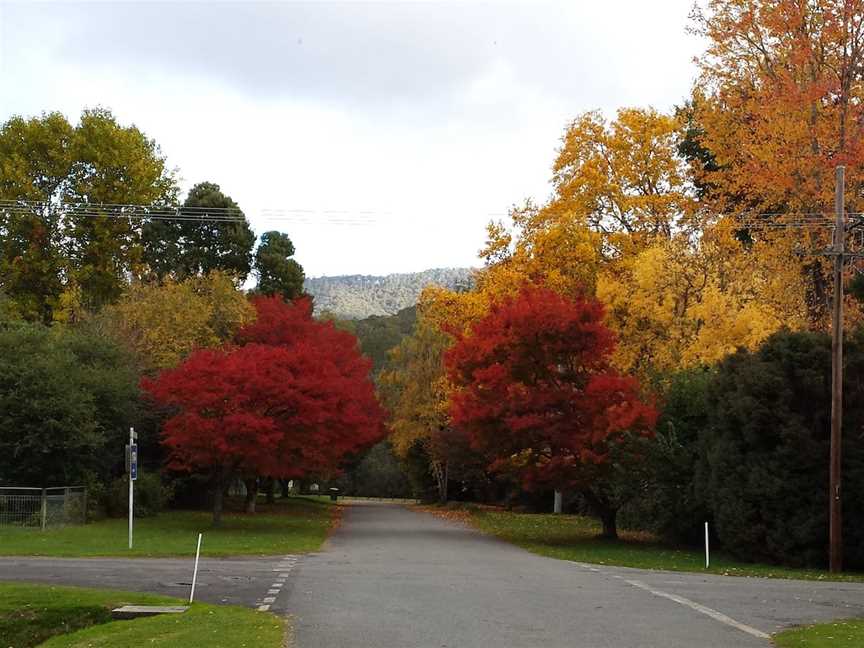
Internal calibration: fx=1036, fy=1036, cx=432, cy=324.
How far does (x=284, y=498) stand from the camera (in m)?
69.4

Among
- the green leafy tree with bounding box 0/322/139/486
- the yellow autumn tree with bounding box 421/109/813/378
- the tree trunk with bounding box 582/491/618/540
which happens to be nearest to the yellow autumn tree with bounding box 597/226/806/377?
the yellow autumn tree with bounding box 421/109/813/378

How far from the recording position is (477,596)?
650 inches

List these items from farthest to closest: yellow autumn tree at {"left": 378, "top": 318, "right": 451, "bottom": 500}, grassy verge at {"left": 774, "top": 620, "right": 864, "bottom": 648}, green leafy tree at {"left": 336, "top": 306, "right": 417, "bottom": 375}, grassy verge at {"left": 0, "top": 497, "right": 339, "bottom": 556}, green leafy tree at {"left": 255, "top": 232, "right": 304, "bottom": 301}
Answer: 1. green leafy tree at {"left": 336, "top": 306, "right": 417, "bottom": 375}
2. green leafy tree at {"left": 255, "top": 232, "right": 304, "bottom": 301}
3. yellow autumn tree at {"left": 378, "top": 318, "right": 451, "bottom": 500}
4. grassy verge at {"left": 0, "top": 497, "right": 339, "bottom": 556}
5. grassy verge at {"left": 774, "top": 620, "right": 864, "bottom": 648}

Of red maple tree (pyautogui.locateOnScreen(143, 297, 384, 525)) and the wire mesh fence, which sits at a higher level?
red maple tree (pyautogui.locateOnScreen(143, 297, 384, 525))

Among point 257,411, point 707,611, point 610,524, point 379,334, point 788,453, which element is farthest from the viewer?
point 379,334

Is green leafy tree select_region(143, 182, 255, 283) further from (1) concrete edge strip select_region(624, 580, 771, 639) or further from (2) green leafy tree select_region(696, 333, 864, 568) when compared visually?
(1) concrete edge strip select_region(624, 580, 771, 639)

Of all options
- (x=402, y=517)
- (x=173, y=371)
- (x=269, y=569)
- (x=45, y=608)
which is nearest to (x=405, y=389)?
(x=402, y=517)

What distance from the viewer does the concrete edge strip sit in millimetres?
13345

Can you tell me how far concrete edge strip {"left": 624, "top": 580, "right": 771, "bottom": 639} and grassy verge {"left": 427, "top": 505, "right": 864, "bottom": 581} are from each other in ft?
18.4

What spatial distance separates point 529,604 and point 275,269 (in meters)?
53.4

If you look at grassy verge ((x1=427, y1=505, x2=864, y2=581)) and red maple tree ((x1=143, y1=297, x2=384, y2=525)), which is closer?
grassy verge ((x1=427, y1=505, x2=864, y2=581))

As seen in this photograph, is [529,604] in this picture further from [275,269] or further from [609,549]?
[275,269]

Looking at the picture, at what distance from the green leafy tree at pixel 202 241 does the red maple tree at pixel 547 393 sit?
31858 millimetres

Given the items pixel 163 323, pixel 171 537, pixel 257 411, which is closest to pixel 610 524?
pixel 257 411
